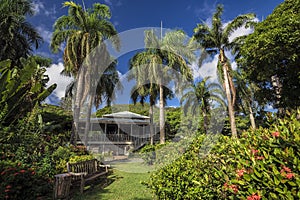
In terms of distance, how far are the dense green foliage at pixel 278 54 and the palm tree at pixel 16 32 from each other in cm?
1723

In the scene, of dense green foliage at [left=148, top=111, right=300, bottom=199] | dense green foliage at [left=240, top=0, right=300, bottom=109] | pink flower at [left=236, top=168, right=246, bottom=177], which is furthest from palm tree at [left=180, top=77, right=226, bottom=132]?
pink flower at [left=236, top=168, right=246, bottom=177]

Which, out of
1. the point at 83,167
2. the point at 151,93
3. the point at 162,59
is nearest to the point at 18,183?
the point at 83,167

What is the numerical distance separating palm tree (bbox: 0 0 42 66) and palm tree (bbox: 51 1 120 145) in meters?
3.18

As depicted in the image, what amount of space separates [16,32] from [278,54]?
19.1 metres

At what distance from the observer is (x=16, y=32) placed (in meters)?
16.0

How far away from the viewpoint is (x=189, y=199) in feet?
9.17

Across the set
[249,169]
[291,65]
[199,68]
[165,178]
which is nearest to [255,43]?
[291,65]

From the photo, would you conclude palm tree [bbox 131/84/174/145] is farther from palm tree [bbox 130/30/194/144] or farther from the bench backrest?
the bench backrest

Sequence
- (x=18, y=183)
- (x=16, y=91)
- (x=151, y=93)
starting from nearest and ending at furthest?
(x=18, y=183)
(x=16, y=91)
(x=151, y=93)

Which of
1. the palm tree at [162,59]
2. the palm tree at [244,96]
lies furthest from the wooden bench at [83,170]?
the palm tree at [244,96]

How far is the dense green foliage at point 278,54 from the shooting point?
432 inches

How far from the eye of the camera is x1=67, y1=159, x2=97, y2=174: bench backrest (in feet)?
22.1

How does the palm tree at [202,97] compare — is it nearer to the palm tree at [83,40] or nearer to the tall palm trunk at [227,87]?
the tall palm trunk at [227,87]

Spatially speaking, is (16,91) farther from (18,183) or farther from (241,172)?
(241,172)
